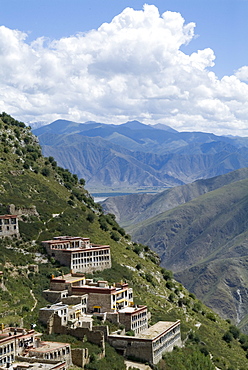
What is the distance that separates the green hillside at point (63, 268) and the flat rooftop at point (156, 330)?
3700mm

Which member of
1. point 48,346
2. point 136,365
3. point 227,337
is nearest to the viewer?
point 48,346

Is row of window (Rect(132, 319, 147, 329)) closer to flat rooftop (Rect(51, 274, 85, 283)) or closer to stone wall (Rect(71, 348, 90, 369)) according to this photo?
flat rooftop (Rect(51, 274, 85, 283))

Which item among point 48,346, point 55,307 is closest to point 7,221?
point 55,307

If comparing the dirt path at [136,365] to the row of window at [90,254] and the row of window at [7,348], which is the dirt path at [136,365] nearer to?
the row of window at [7,348]

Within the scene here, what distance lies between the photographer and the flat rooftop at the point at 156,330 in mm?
88144

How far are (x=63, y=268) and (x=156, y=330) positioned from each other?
2393 cm

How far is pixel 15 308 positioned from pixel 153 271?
66.3 m

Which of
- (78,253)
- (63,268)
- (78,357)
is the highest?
(78,253)

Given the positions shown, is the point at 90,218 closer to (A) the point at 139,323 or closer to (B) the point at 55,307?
(A) the point at 139,323

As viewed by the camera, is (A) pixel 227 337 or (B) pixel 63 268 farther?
(A) pixel 227 337

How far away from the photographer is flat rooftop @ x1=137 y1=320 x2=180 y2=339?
3470 inches

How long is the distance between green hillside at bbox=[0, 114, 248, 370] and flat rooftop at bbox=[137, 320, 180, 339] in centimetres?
370

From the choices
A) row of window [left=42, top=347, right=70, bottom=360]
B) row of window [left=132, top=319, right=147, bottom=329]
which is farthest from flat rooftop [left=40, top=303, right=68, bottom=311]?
row of window [left=132, top=319, right=147, bottom=329]

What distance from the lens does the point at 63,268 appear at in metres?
110
